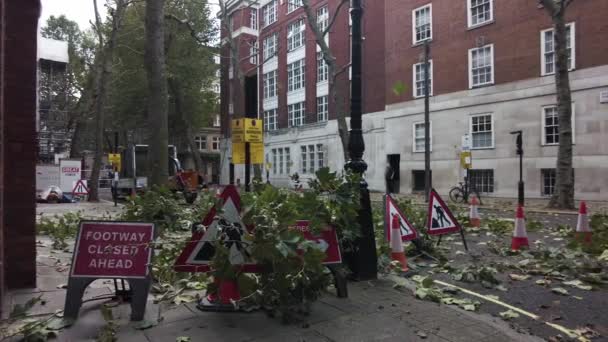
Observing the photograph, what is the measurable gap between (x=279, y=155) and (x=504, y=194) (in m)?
24.1

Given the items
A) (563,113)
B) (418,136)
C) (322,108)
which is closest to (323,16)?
(322,108)

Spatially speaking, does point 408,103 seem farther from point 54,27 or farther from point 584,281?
point 54,27

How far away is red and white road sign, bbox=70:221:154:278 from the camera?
370cm

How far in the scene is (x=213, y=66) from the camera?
131 ft

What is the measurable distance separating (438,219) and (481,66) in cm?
2037

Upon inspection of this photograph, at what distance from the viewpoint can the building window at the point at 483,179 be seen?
24078 mm

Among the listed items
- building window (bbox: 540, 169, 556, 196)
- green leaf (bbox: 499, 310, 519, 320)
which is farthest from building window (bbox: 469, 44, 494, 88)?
green leaf (bbox: 499, 310, 519, 320)

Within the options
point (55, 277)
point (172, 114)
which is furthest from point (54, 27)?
point (55, 277)

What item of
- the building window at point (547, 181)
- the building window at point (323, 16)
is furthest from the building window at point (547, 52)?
the building window at point (323, 16)

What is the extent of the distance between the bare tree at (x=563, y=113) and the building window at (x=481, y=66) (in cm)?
878

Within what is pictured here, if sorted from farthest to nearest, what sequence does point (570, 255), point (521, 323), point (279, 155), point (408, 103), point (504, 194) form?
1. point (279, 155)
2. point (408, 103)
3. point (504, 194)
4. point (570, 255)
5. point (521, 323)

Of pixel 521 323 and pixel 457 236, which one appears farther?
pixel 457 236

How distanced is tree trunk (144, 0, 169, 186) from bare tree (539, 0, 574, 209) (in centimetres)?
1308

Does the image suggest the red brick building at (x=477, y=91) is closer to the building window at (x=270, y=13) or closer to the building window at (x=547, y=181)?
the building window at (x=547, y=181)
